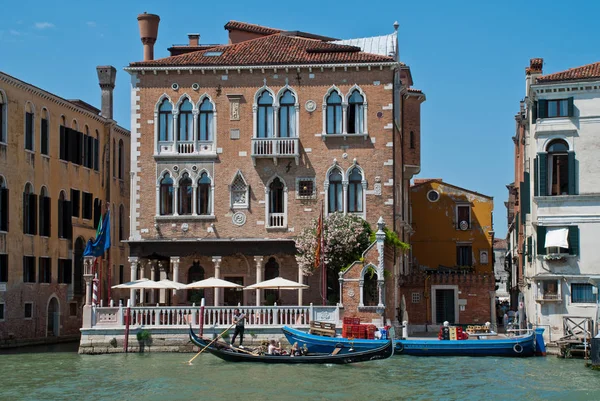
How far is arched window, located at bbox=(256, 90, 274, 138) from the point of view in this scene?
36625 millimetres

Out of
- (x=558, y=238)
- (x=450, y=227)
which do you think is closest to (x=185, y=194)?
(x=558, y=238)

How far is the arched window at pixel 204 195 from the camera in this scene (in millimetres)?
36625

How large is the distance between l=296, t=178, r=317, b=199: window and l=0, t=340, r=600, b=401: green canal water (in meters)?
7.22

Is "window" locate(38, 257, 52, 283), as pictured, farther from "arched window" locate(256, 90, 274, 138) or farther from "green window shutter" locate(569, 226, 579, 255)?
"green window shutter" locate(569, 226, 579, 255)

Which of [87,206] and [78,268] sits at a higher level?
[87,206]

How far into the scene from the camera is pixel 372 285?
34406mm

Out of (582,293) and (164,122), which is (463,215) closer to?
(582,293)

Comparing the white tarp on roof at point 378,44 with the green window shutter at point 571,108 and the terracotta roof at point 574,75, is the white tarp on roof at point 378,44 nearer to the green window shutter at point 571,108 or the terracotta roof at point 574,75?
the terracotta roof at point 574,75

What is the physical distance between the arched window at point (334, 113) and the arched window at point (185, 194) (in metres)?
4.98

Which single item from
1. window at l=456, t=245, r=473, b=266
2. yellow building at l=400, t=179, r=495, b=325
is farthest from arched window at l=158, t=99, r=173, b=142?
window at l=456, t=245, r=473, b=266

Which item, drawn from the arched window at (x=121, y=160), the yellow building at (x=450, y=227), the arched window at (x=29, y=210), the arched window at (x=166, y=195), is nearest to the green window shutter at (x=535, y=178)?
the arched window at (x=166, y=195)

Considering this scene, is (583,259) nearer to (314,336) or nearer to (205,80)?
(314,336)

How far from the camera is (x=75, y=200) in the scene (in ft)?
138

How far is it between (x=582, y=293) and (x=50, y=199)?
1923 cm
